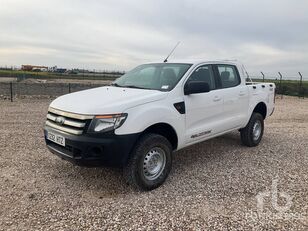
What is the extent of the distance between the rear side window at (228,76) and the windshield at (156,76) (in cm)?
92

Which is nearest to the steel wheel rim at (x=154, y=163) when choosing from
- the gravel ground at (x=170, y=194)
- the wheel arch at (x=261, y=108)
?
the gravel ground at (x=170, y=194)

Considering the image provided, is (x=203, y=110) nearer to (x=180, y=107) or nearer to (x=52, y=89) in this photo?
(x=180, y=107)

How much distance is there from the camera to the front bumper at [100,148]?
11.4ft

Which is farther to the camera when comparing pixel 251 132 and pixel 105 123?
pixel 251 132

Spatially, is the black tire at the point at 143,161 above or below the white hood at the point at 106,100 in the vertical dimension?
below

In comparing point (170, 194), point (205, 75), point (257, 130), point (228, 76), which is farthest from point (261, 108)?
point (170, 194)

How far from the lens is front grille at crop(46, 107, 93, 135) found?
3521 mm

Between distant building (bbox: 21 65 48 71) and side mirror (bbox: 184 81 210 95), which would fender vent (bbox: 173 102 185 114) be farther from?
distant building (bbox: 21 65 48 71)

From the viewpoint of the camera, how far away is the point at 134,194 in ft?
12.7

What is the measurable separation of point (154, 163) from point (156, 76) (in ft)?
4.92

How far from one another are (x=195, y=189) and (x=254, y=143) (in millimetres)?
2878

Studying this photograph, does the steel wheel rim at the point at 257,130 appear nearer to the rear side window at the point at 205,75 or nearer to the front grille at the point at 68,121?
the rear side window at the point at 205,75

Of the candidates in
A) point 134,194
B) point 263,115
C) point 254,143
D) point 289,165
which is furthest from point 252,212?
point 263,115

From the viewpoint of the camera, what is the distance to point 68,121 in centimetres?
370
